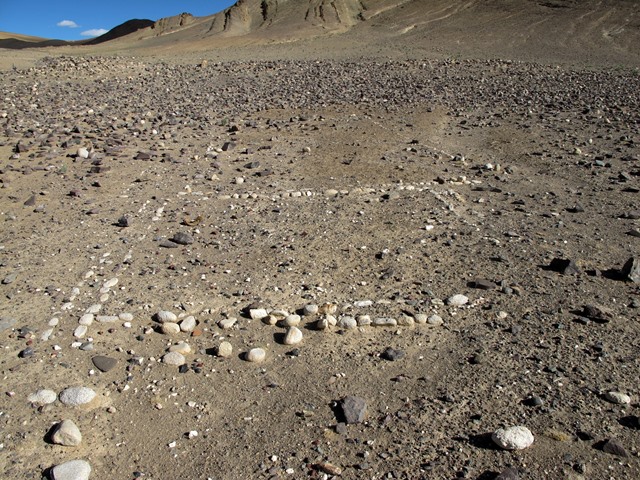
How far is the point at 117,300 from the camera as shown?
439 centimetres

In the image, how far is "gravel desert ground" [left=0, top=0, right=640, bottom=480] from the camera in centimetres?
296

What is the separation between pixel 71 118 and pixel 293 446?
10008mm

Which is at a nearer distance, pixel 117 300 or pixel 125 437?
pixel 125 437

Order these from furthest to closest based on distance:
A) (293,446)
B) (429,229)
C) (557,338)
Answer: (429,229)
(557,338)
(293,446)

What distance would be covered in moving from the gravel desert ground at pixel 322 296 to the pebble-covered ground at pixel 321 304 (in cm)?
2

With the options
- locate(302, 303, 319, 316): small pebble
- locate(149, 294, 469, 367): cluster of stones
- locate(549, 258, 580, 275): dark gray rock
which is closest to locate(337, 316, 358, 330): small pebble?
locate(149, 294, 469, 367): cluster of stones

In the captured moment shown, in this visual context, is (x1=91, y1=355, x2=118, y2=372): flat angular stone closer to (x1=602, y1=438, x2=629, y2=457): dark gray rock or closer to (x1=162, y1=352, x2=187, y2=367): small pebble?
(x1=162, y1=352, x2=187, y2=367): small pebble

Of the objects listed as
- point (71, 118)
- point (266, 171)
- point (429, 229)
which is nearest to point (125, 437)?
point (429, 229)

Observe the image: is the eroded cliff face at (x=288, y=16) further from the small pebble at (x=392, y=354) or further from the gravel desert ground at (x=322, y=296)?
the small pebble at (x=392, y=354)

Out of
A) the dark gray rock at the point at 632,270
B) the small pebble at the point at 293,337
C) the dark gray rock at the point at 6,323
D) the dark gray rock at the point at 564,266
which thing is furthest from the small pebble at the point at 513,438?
the dark gray rock at the point at 6,323

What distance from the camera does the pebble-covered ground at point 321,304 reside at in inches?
116

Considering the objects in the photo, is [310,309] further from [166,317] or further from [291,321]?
[166,317]

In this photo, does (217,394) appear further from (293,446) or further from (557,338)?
(557,338)

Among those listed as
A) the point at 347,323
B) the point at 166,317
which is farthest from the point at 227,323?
the point at 347,323
